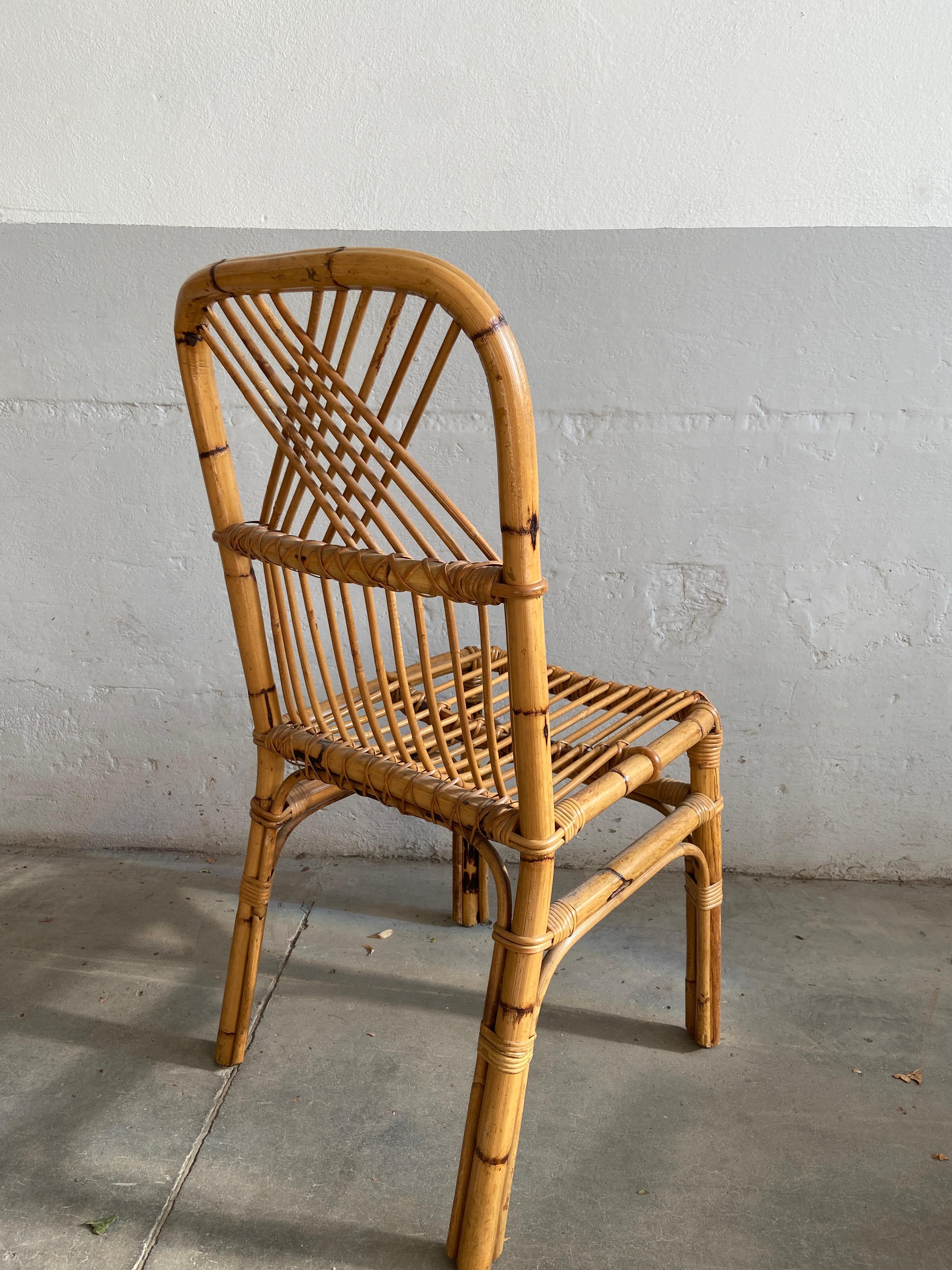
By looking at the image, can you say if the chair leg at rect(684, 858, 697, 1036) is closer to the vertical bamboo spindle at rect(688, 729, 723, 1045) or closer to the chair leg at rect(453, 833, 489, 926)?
the vertical bamboo spindle at rect(688, 729, 723, 1045)

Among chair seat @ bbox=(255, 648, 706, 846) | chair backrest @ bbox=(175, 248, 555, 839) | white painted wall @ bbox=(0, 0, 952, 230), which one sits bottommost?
chair seat @ bbox=(255, 648, 706, 846)

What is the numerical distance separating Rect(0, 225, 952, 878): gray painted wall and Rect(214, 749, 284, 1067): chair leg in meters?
0.59

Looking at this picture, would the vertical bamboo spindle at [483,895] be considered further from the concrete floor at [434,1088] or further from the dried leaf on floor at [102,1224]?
the dried leaf on floor at [102,1224]

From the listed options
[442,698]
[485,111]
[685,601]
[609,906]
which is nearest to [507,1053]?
[609,906]

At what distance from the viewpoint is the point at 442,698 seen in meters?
1.40

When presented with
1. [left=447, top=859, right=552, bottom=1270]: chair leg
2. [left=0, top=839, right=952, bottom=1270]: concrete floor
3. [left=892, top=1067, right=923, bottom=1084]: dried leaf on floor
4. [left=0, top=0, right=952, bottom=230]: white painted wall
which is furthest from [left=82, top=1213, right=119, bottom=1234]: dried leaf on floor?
[left=0, top=0, right=952, bottom=230]: white painted wall

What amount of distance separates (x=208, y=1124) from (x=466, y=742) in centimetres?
66

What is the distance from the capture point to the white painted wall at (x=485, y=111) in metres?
1.51

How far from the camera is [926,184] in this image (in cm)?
155

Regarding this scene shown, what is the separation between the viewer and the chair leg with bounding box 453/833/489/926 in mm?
1615

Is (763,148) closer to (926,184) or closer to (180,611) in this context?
(926,184)

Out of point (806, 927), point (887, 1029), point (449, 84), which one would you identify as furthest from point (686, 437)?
point (887, 1029)

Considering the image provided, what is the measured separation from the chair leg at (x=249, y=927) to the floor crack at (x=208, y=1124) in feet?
0.14

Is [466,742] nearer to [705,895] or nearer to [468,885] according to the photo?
[705,895]
